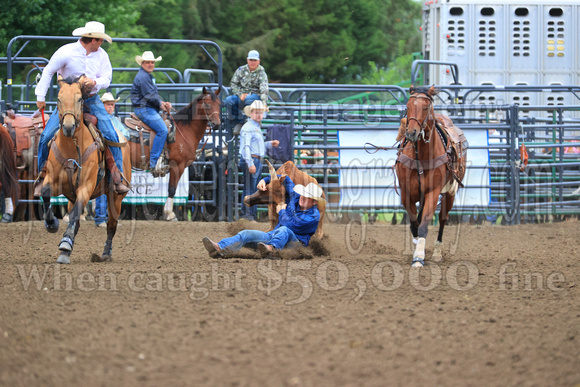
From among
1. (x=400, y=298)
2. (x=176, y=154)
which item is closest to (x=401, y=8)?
(x=176, y=154)

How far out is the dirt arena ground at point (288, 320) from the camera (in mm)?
4082

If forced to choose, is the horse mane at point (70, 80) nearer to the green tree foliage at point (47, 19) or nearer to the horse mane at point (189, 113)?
the horse mane at point (189, 113)

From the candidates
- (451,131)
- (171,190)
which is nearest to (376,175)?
(171,190)

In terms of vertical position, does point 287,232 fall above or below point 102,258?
above

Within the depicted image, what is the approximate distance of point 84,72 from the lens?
7855mm

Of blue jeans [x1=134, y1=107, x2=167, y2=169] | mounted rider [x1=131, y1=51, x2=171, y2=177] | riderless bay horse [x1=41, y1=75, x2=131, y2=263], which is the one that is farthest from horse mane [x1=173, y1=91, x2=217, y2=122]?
riderless bay horse [x1=41, y1=75, x2=131, y2=263]

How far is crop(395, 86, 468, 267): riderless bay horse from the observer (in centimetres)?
812

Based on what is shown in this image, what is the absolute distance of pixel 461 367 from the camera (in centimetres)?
424

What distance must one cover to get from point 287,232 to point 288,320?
9.76 feet

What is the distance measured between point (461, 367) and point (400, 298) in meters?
1.91

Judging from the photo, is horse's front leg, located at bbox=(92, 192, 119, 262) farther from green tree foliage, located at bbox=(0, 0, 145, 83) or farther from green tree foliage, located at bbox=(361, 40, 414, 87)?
Result: green tree foliage, located at bbox=(361, 40, 414, 87)

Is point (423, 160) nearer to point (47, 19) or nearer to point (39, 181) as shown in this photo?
point (39, 181)

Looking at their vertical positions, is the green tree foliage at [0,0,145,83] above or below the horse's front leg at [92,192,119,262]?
above

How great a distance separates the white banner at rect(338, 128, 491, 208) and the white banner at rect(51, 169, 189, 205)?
108 inches
